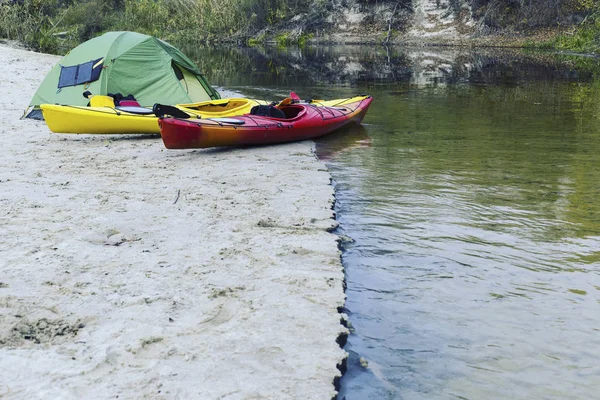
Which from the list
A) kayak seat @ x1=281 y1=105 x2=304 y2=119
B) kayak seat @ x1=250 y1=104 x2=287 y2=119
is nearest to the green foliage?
kayak seat @ x1=281 y1=105 x2=304 y2=119

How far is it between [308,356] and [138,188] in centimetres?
358

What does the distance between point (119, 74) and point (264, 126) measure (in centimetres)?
315

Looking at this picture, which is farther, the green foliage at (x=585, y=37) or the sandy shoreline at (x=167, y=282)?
the green foliage at (x=585, y=37)

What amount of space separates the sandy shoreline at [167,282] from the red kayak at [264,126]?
1.61 feet

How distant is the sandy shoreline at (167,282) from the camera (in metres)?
3.10

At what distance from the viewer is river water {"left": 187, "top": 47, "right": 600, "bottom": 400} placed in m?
3.49

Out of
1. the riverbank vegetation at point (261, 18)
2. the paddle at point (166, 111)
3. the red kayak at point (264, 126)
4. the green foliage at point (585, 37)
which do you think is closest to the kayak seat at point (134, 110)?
the paddle at point (166, 111)

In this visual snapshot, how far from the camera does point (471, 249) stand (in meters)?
5.18

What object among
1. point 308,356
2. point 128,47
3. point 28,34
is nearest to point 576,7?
point 28,34

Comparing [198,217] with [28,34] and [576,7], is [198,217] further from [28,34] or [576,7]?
[576,7]

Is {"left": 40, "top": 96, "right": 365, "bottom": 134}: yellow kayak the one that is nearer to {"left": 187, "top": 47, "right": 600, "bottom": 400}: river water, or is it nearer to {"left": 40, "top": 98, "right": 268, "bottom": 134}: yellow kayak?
{"left": 40, "top": 98, "right": 268, "bottom": 134}: yellow kayak

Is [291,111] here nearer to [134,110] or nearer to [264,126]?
[264,126]

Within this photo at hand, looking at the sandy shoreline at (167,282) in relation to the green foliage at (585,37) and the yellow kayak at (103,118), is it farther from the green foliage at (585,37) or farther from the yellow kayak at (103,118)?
the green foliage at (585,37)

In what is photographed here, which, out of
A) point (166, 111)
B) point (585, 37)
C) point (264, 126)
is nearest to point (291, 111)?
point (264, 126)
